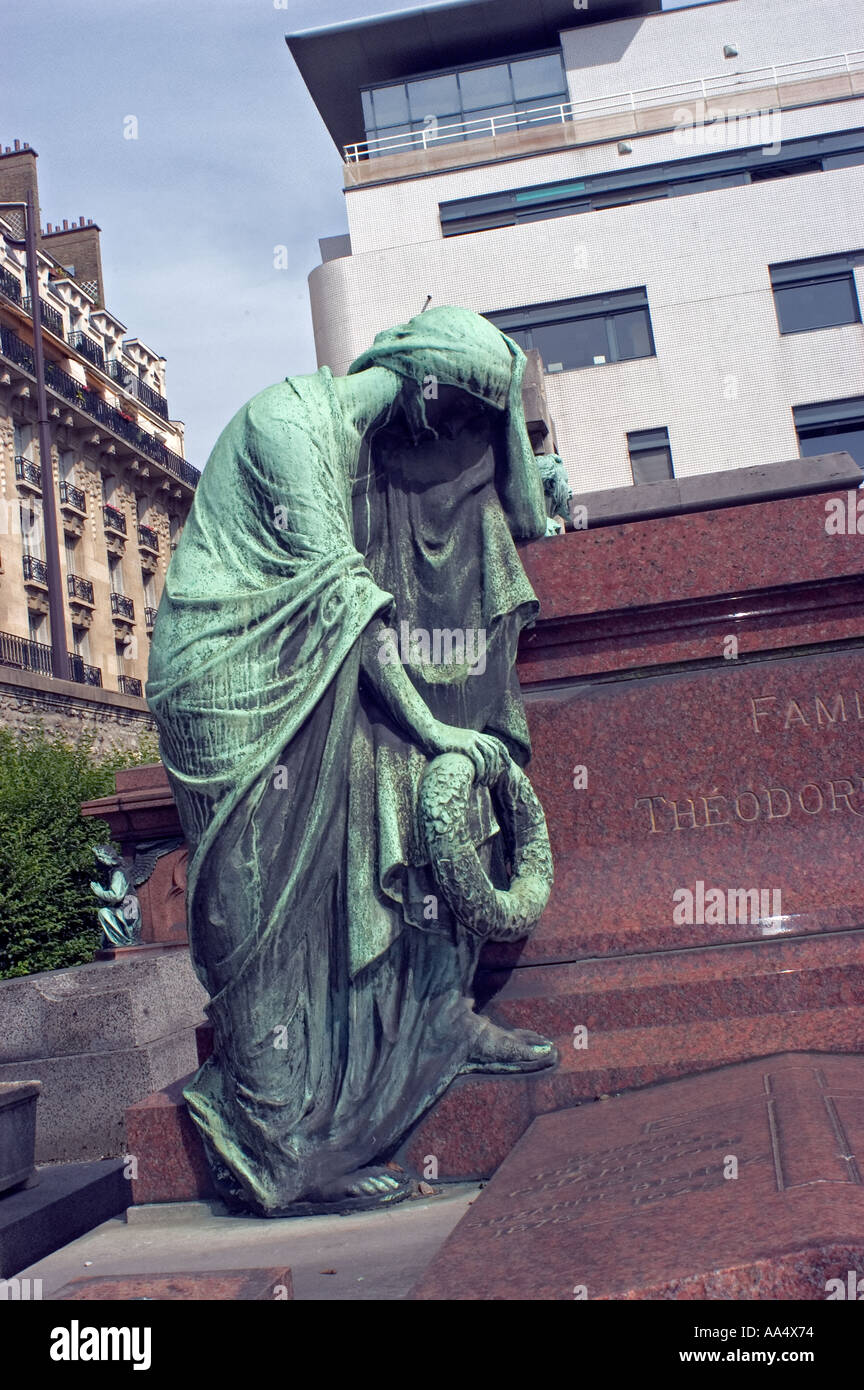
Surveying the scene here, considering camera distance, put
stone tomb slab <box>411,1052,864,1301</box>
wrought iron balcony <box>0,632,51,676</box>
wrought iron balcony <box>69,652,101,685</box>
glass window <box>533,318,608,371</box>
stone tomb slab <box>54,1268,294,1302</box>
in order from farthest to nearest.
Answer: wrought iron balcony <box>69,652,101,685</box>, wrought iron balcony <box>0,632,51,676</box>, glass window <box>533,318,608,371</box>, stone tomb slab <box>54,1268,294,1302</box>, stone tomb slab <box>411,1052,864,1301</box>

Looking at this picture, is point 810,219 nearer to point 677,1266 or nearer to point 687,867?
point 687,867

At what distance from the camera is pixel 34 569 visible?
3769cm

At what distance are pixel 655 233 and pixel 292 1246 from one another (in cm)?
3023

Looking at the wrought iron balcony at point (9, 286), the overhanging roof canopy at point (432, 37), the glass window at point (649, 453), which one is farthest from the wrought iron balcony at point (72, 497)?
the glass window at point (649, 453)

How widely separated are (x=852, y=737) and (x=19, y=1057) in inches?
257

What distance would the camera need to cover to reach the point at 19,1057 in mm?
8602

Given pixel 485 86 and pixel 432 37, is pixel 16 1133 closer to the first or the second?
pixel 485 86

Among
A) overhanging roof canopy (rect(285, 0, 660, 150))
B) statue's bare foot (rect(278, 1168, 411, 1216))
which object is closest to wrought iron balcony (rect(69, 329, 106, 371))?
overhanging roof canopy (rect(285, 0, 660, 150))

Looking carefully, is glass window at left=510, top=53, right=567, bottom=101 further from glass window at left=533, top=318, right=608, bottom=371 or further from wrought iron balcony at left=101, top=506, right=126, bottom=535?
wrought iron balcony at left=101, top=506, right=126, bottom=535

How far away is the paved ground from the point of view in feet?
9.45

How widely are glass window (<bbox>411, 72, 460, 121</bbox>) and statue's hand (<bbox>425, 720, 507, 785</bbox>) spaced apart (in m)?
33.8

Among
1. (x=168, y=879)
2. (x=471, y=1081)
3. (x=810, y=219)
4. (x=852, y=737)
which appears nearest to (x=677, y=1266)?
(x=471, y=1081)

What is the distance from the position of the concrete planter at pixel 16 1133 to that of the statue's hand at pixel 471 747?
8.69 feet

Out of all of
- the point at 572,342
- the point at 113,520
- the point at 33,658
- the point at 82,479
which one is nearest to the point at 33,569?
the point at 33,658
